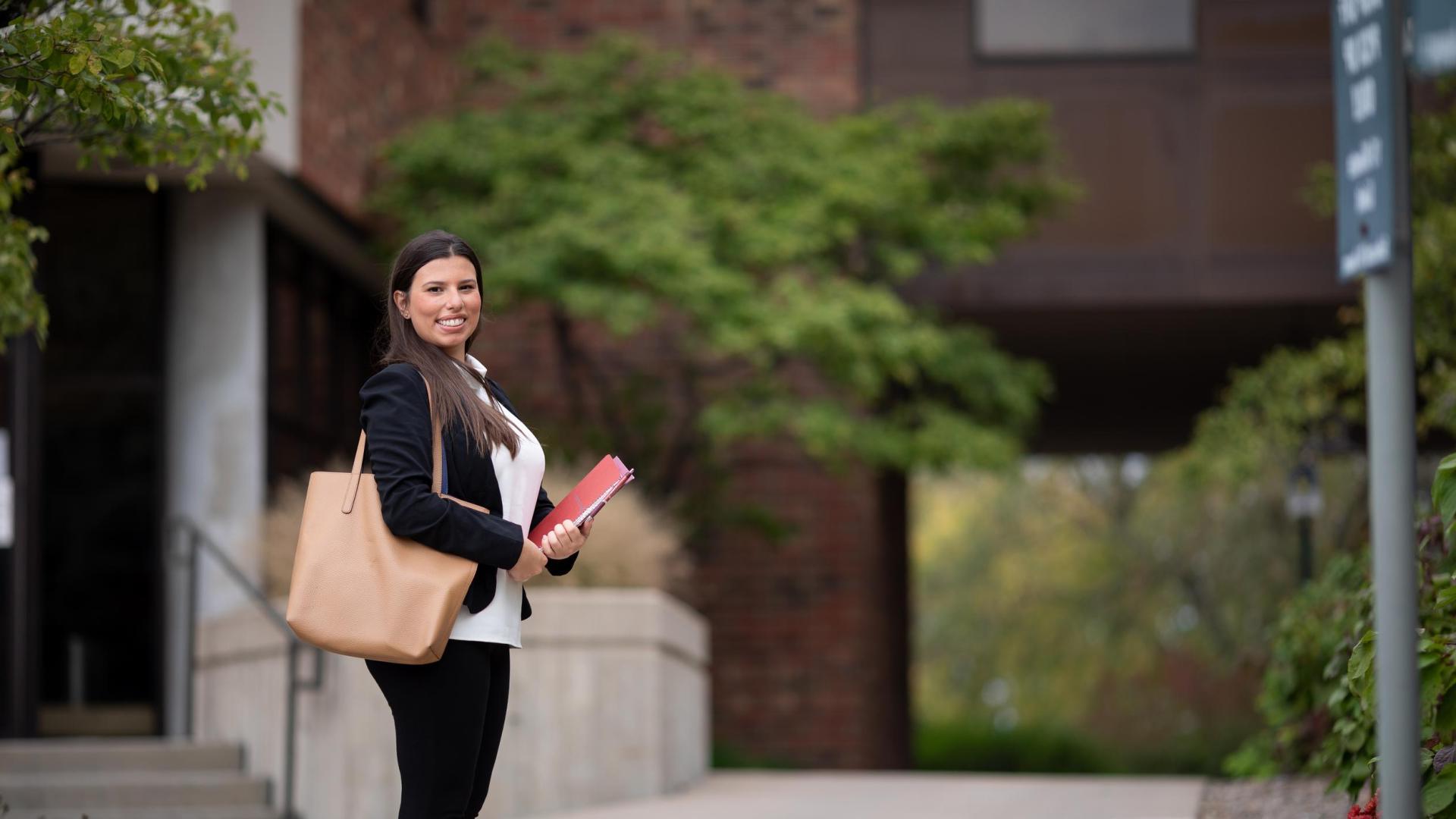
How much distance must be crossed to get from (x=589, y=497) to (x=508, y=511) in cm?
18

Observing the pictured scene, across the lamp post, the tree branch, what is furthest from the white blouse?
the lamp post

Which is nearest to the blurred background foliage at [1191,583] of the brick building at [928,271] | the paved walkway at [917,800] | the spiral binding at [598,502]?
the paved walkway at [917,800]

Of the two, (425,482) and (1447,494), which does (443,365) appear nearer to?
(425,482)

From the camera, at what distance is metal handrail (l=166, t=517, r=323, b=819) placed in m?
9.01

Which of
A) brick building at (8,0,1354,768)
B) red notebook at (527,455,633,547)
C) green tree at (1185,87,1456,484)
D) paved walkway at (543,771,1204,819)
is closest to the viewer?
red notebook at (527,455,633,547)

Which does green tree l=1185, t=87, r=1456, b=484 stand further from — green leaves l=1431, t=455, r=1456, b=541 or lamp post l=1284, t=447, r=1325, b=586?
green leaves l=1431, t=455, r=1456, b=541

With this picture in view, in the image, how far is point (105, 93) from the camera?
4.80 m

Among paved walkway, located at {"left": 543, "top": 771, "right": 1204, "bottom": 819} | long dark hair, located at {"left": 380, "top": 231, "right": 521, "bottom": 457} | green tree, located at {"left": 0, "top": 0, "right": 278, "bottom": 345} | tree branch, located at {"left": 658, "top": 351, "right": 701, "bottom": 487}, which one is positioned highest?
green tree, located at {"left": 0, "top": 0, "right": 278, "bottom": 345}

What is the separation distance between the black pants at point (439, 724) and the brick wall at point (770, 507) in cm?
1056

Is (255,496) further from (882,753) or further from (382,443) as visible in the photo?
(382,443)

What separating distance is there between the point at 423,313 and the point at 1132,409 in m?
17.1

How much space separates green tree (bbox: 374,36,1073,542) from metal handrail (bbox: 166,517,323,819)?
278 cm

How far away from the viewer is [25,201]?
34.0 feet

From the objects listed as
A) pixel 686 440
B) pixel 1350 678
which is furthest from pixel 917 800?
pixel 686 440
